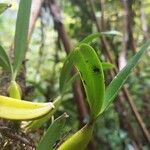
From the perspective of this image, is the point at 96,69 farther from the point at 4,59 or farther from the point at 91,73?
the point at 4,59

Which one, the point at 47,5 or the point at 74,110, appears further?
Answer: the point at 74,110

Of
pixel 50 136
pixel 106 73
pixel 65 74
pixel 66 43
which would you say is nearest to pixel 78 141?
pixel 50 136

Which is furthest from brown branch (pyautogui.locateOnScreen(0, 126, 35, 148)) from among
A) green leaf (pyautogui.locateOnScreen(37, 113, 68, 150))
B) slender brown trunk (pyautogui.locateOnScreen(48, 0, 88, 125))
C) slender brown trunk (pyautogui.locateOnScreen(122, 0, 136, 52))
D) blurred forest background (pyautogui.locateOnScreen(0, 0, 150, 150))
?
slender brown trunk (pyautogui.locateOnScreen(122, 0, 136, 52))

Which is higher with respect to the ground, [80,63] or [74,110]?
[80,63]

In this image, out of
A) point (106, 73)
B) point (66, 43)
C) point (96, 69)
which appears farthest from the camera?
point (106, 73)

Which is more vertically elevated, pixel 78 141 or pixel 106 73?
pixel 78 141

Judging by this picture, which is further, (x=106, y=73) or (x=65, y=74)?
(x=106, y=73)

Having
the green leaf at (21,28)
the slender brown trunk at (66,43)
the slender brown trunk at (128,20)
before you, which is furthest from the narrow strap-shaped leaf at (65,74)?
the slender brown trunk at (128,20)

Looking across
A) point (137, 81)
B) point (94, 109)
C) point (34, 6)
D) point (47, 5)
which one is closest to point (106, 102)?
point (94, 109)

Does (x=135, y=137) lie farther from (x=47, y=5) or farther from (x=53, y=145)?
(x=53, y=145)
